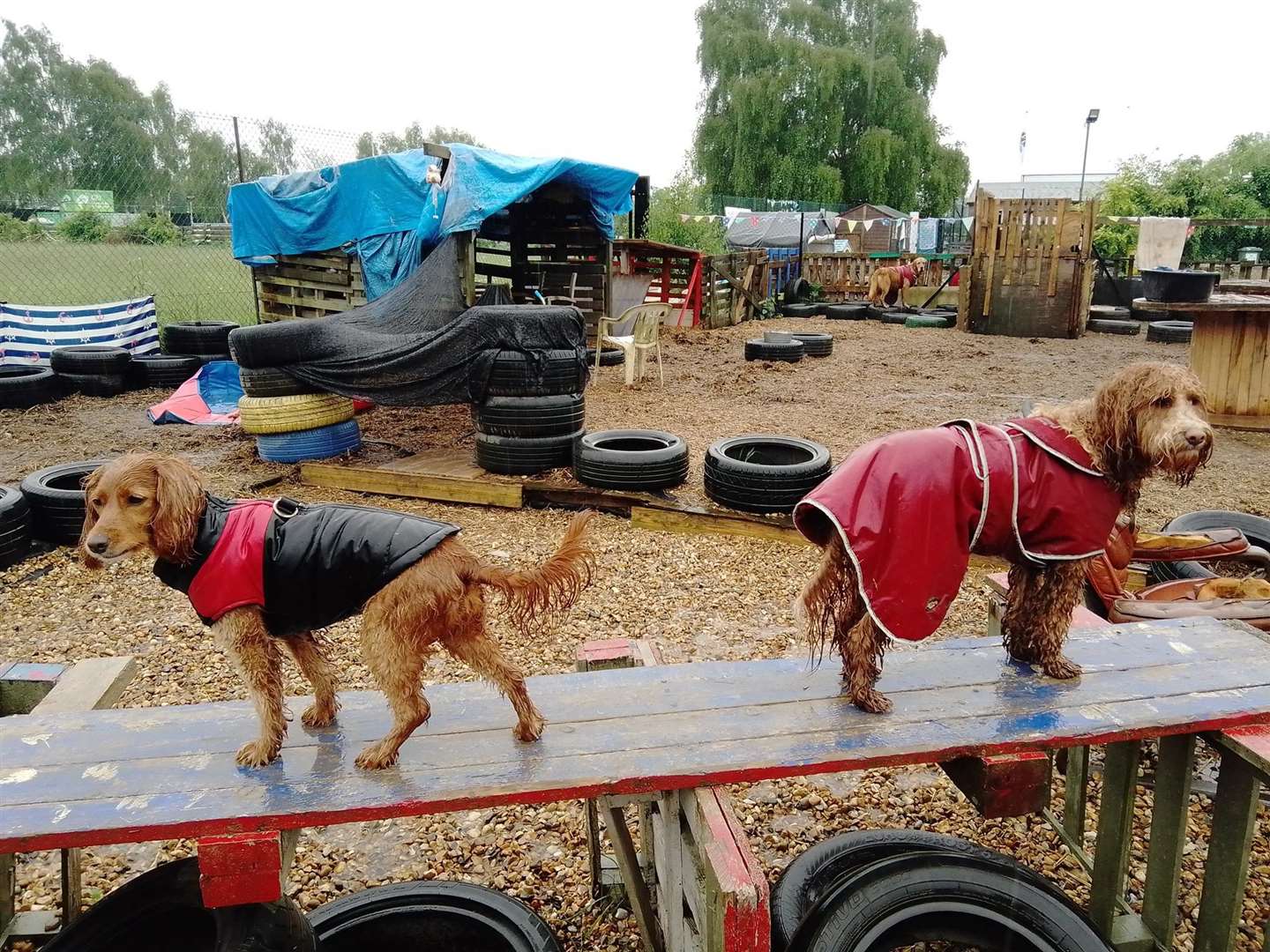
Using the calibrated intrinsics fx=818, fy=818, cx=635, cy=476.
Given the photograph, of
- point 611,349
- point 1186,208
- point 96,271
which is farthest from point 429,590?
point 1186,208

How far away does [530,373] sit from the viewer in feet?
20.8

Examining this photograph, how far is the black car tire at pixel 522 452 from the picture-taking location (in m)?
6.35

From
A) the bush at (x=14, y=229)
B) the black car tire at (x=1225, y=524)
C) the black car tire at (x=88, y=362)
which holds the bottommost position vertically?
the black car tire at (x=1225, y=524)

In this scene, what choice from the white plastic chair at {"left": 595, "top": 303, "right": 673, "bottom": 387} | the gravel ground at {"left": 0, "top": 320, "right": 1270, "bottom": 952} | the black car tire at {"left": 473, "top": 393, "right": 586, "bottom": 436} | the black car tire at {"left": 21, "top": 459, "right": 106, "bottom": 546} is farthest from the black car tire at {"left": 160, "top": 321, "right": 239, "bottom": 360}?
the black car tire at {"left": 473, "top": 393, "right": 586, "bottom": 436}

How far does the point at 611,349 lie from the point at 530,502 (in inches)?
267

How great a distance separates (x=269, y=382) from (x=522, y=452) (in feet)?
7.79

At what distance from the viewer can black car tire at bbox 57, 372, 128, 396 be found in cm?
1022

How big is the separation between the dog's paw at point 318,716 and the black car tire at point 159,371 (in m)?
10.0

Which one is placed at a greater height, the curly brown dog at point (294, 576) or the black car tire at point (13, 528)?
the curly brown dog at point (294, 576)

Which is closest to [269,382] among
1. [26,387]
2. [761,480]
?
[761,480]

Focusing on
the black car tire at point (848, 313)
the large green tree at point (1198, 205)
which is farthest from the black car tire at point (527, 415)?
the large green tree at point (1198, 205)

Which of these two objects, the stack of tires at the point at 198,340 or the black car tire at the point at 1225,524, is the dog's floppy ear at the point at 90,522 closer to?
the black car tire at the point at 1225,524

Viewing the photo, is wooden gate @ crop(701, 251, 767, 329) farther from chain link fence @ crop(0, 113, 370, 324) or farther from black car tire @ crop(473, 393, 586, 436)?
black car tire @ crop(473, 393, 586, 436)

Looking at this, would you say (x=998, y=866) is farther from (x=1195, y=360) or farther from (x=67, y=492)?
(x=1195, y=360)
